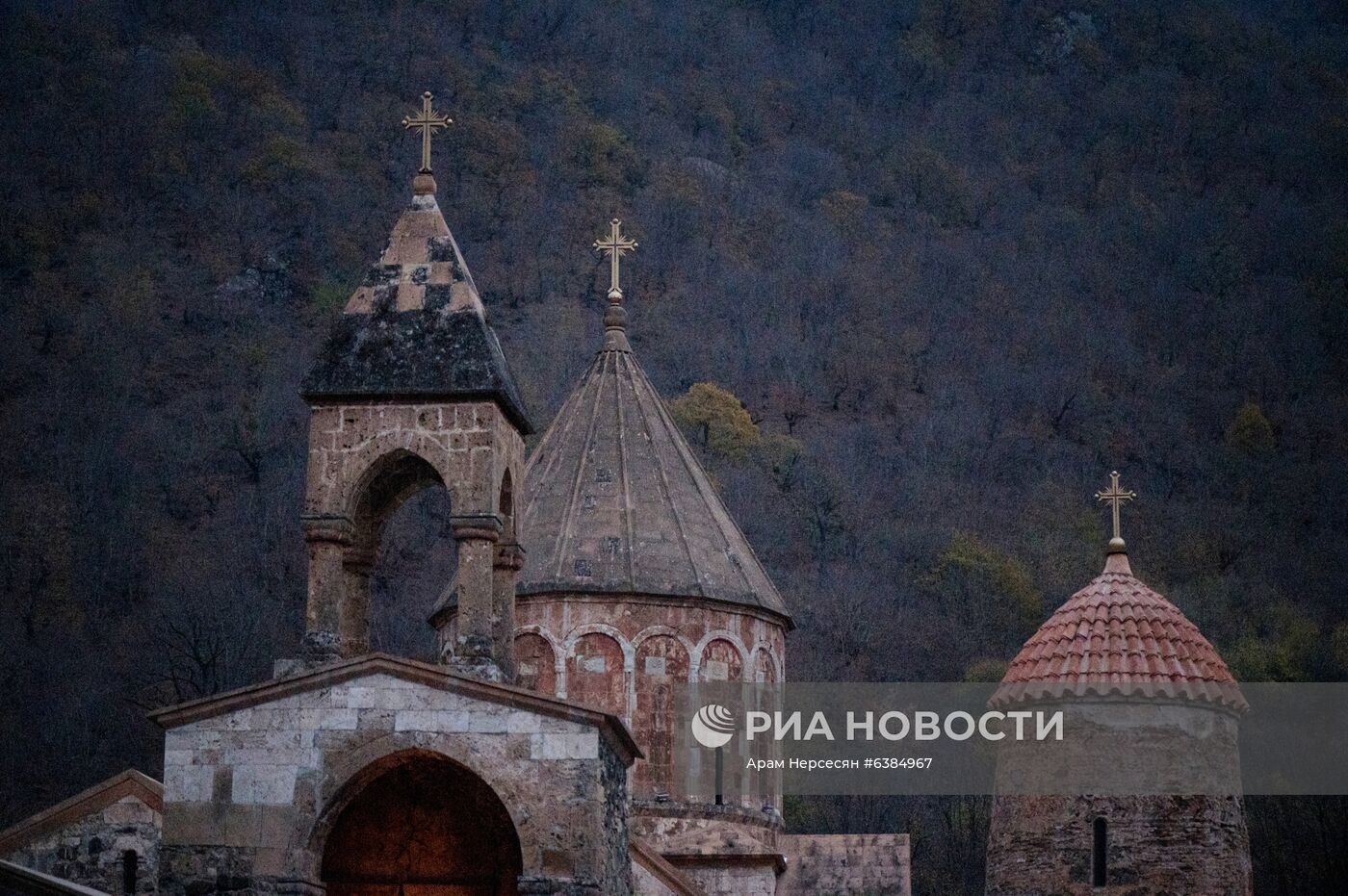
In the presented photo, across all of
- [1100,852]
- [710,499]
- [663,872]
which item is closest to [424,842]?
[663,872]

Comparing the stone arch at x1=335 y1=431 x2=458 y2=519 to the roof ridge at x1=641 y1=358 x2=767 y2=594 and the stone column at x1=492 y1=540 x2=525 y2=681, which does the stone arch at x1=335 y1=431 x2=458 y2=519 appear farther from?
the roof ridge at x1=641 y1=358 x2=767 y2=594

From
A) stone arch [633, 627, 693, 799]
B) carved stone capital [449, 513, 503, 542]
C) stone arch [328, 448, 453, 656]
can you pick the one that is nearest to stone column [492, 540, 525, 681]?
carved stone capital [449, 513, 503, 542]

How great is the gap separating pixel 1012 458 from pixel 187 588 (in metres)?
24.4

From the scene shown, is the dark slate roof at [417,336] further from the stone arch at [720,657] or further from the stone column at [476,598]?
the stone arch at [720,657]

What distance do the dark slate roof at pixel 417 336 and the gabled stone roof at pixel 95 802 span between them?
4417 mm

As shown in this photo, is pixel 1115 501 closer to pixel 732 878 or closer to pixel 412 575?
pixel 732 878

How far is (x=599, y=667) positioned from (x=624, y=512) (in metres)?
1.83

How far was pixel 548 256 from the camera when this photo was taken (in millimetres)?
73500

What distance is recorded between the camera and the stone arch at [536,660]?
24.3 m

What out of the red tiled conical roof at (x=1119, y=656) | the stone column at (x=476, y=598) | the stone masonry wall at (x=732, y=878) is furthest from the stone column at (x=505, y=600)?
the red tiled conical roof at (x=1119, y=656)

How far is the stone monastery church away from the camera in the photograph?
1733 centimetres

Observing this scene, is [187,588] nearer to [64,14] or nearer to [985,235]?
[64,14]

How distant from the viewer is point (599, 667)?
24531 millimetres
